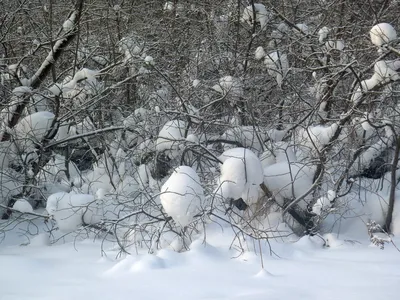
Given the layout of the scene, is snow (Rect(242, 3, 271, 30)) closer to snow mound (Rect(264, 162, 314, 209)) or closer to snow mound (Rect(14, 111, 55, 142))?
snow mound (Rect(264, 162, 314, 209))

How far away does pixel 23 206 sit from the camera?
6.03 m

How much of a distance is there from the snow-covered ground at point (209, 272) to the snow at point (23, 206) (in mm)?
491

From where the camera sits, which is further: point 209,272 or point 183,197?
point 183,197

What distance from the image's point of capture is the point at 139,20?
9.62 m

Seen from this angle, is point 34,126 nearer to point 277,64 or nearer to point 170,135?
point 170,135

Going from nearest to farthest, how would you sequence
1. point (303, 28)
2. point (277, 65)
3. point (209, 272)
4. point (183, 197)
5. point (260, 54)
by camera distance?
1. point (209, 272)
2. point (183, 197)
3. point (277, 65)
4. point (260, 54)
5. point (303, 28)

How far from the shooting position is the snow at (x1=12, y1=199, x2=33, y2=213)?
602 cm

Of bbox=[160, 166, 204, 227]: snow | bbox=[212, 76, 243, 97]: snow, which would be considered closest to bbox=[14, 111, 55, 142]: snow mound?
bbox=[212, 76, 243, 97]: snow

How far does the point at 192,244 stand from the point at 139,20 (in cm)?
555

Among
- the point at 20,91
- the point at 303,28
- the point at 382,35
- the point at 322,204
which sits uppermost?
the point at 303,28

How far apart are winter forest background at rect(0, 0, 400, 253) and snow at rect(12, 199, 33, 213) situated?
11mm

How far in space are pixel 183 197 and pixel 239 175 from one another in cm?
64

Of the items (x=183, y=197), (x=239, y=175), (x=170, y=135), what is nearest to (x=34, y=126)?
(x=170, y=135)

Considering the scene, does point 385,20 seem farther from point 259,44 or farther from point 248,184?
A: point 248,184
